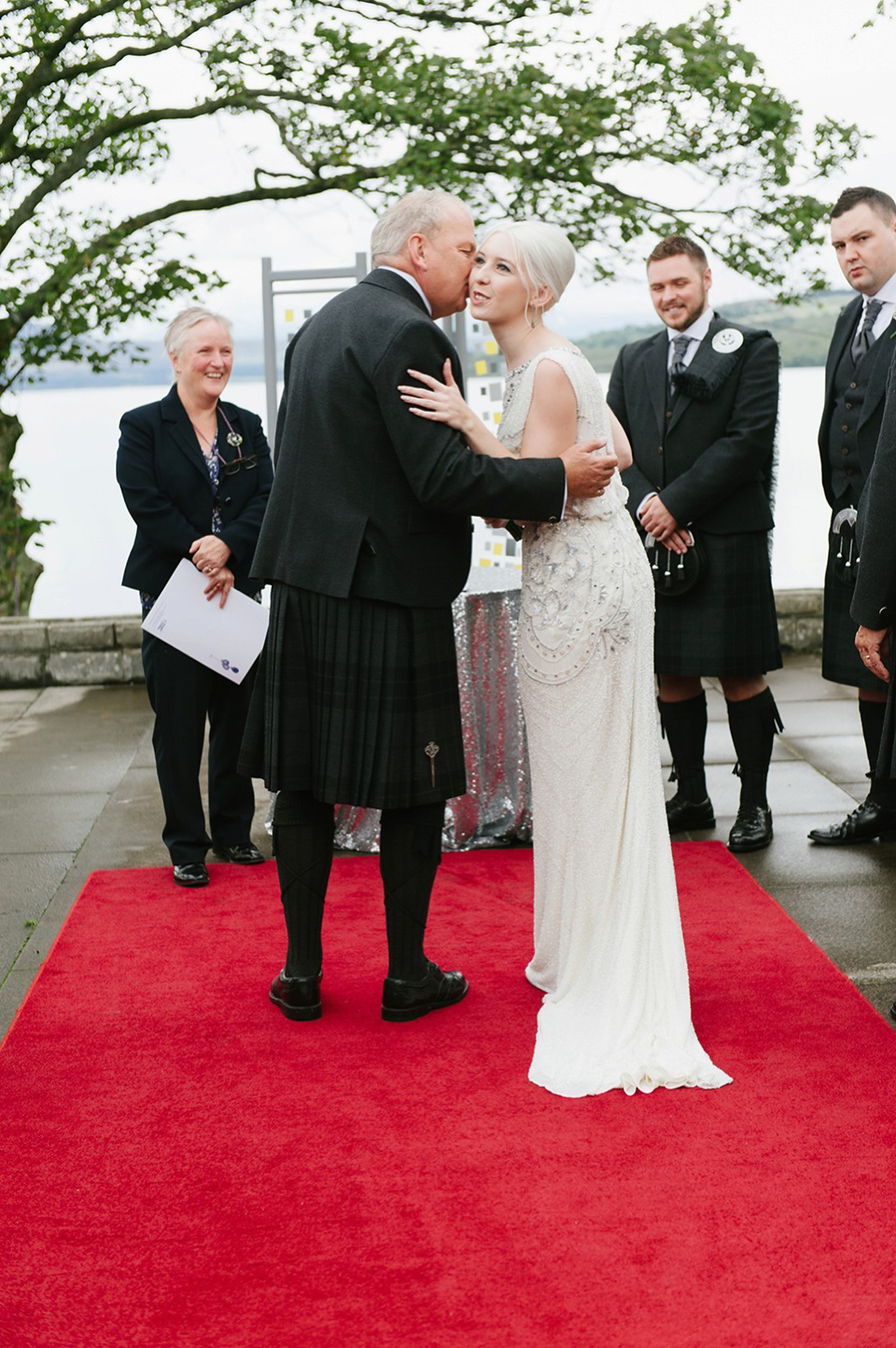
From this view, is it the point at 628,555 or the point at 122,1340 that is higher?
the point at 628,555

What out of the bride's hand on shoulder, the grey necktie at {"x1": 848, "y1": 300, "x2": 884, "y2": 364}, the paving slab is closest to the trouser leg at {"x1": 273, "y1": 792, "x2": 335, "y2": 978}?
the bride's hand on shoulder

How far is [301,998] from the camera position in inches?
116

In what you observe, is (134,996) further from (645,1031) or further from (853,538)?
(853,538)

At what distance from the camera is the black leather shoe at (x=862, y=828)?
161 inches

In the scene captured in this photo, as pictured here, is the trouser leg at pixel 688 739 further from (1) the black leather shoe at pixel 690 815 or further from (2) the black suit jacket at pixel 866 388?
(2) the black suit jacket at pixel 866 388

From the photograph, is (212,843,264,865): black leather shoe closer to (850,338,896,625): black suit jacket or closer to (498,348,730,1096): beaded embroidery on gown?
(498,348,730,1096): beaded embroidery on gown

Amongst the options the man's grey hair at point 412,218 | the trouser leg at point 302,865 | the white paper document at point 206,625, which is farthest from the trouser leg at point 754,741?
the man's grey hair at point 412,218

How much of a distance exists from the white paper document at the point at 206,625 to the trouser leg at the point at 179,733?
2.6 inches

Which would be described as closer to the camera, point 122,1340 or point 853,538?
point 122,1340

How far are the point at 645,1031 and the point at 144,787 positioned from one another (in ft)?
9.08

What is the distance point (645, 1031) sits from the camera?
269cm

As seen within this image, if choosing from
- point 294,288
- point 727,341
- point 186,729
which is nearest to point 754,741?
point 727,341

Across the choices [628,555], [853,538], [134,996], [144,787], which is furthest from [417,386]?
[144,787]

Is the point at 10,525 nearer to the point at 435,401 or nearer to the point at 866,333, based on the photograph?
the point at 866,333
